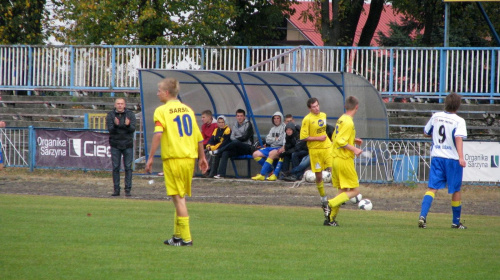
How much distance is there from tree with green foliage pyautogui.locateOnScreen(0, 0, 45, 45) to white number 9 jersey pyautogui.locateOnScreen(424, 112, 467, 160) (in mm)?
29713

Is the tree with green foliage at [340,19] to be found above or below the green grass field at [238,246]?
above

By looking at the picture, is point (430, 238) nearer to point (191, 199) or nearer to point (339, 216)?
point (339, 216)

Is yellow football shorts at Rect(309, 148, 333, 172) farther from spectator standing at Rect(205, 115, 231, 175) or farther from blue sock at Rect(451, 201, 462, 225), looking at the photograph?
spectator standing at Rect(205, 115, 231, 175)

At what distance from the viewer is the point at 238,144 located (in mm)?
20312

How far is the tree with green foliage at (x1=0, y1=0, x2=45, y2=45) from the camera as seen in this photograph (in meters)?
36.8

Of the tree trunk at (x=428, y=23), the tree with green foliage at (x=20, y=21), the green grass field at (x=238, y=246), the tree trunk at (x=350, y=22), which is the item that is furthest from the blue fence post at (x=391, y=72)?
the tree with green foliage at (x=20, y=21)

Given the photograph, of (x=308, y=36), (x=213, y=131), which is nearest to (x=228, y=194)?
(x=213, y=131)

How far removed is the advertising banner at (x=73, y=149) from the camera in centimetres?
2103

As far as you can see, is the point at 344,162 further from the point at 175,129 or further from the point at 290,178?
the point at 290,178

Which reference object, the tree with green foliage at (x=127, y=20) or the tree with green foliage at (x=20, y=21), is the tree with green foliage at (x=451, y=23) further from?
the tree with green foliage at (x=20, y=21)

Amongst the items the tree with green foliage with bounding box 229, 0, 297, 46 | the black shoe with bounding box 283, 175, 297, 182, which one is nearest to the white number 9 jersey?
the black shoe with bounding box 283, 175, 297, 182

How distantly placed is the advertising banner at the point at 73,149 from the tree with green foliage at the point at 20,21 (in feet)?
56.4

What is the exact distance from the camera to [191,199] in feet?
51.5

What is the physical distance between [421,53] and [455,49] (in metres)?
1.08
